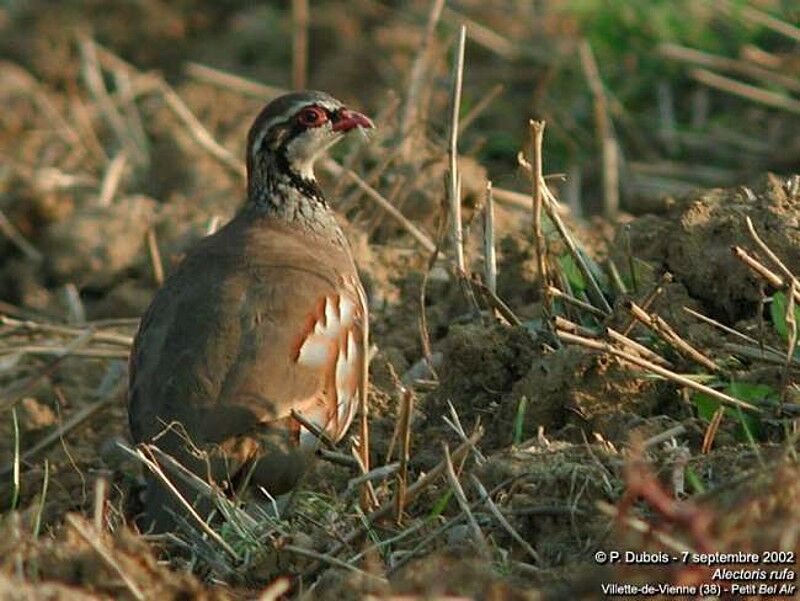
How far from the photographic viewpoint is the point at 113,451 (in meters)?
5.80

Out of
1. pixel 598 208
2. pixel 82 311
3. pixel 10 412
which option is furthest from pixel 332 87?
pixel 10 412

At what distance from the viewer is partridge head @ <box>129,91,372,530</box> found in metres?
4.98

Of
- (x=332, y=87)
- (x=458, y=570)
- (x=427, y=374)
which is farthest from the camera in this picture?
(x=332, y=87)

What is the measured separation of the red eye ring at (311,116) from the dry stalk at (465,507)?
215cm

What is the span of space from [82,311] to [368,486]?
2818 mm

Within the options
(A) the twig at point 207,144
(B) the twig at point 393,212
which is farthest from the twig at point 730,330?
(A) the twig at point 207,144

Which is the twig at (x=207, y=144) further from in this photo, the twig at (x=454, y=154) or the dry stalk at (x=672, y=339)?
the dry stalk at (x=672, y=339)

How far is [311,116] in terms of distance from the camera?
6.08 metres

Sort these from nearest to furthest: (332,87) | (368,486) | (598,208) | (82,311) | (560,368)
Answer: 1. (368,486)
2. (560,368)
3. (82,311)
4. (598,208)
5. (332,87)

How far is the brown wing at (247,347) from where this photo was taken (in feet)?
16.4

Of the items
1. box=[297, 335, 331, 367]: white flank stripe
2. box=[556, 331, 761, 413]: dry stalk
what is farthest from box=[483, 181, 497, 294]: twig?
box=[556, 331, 761, 413]: dry stalk

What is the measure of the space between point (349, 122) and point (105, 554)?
2.71 metres

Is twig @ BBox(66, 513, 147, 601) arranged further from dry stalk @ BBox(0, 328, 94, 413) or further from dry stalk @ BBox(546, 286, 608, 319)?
dry stalk @ BBox(0, 328, 94, 413)

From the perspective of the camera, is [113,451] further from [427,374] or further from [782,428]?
[782,428]
